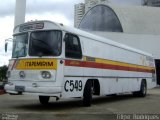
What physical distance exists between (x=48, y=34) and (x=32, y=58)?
0.99m

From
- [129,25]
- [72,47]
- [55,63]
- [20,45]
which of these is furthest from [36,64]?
[129,25]

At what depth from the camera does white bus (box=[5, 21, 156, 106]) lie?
13391 millimetres

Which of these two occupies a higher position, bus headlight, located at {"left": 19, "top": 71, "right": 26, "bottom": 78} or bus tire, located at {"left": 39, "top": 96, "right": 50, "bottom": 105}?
bus headlight, located at {"left": 19, "top": 71, "right": 26, "bottom": 78}

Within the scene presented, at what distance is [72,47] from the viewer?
47.0 ft

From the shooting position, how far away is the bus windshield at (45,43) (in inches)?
533

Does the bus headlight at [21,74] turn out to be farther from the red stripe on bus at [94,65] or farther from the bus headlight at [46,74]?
the red stripe on bus at [94,65]

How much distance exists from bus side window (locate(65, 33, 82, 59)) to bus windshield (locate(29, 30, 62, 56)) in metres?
0.40

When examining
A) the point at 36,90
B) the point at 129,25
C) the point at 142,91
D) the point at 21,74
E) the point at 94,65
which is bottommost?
the point at 142,91

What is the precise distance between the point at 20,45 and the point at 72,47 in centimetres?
189

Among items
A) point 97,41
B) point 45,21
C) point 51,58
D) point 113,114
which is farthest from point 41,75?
point 97,41
